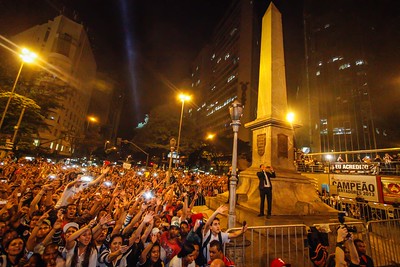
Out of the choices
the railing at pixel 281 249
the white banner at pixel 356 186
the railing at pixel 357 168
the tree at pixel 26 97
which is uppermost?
the tree at pixel 26 97

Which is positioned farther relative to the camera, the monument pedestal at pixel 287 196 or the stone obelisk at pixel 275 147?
the stone obelisk at pixel 275 147

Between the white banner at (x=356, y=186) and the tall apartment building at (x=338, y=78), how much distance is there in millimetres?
43636

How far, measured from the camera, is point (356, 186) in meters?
12.6

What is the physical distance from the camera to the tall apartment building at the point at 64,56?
152 ft

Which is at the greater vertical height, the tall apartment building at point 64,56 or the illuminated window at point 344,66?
the illuminated window at point 344,66

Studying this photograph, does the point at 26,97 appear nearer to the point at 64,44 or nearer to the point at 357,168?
the point at 357,168

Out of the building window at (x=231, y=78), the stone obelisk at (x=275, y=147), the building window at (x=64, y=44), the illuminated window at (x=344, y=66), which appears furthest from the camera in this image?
the building window at (x=231, y=78)

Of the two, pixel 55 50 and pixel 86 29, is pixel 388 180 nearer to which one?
pixel 55 50

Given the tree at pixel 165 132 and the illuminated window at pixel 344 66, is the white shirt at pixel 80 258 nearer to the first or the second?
the tree at pixel 165 132

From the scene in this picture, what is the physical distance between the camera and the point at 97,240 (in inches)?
144

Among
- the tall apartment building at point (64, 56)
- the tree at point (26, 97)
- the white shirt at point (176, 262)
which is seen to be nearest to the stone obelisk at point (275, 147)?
the white shirt at point (176, 262)

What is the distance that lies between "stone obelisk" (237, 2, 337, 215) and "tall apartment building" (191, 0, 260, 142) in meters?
36.4

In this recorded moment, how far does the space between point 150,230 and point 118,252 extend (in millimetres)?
888

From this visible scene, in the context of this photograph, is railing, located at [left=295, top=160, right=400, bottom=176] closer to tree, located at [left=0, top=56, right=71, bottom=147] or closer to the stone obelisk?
the stone obelisk
